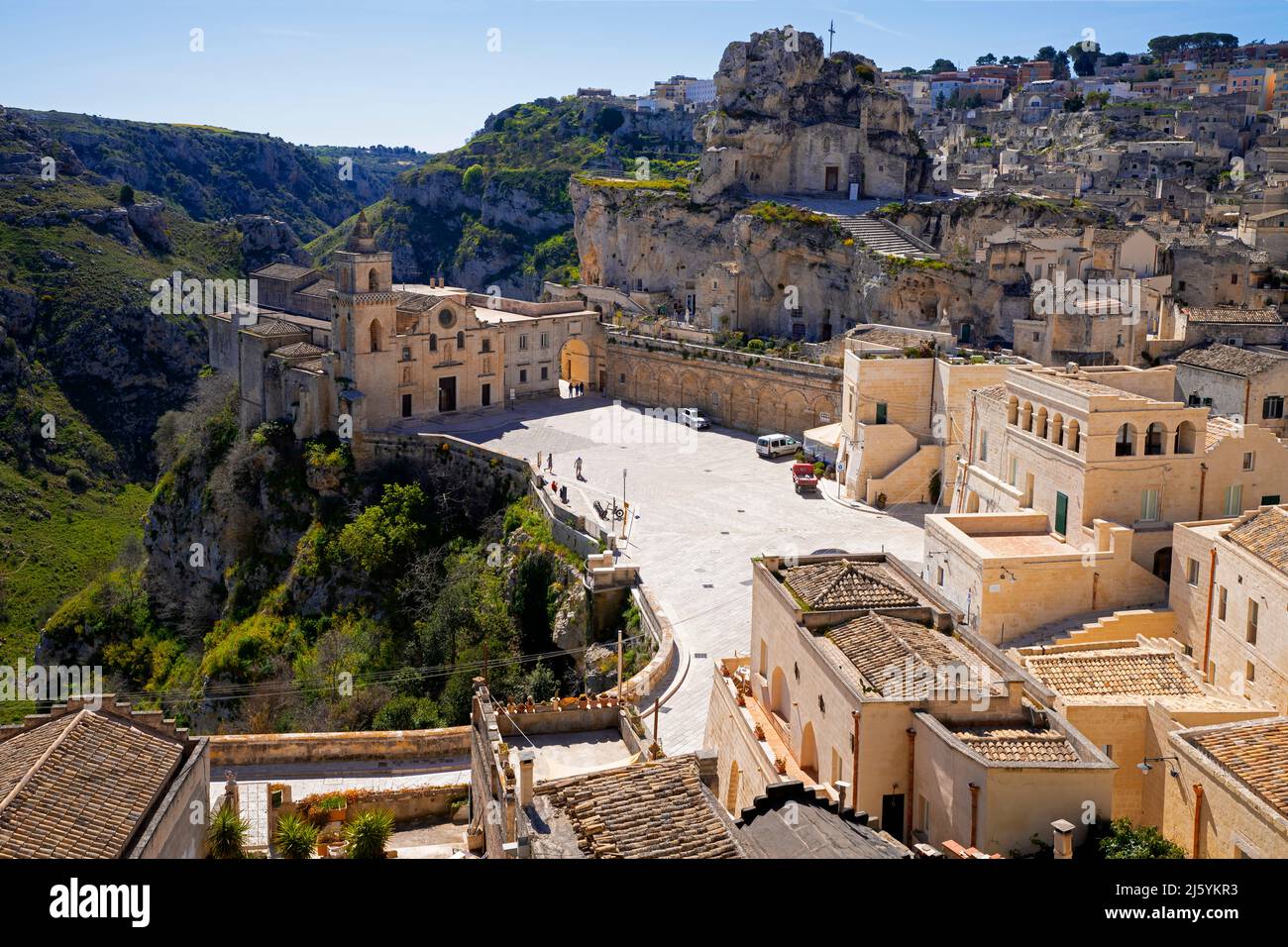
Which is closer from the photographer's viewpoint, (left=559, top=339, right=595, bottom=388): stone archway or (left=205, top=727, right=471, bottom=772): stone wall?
(left=205, top=727, right=471, bottom=772): stone wall

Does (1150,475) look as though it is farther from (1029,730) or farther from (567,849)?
(567,849)

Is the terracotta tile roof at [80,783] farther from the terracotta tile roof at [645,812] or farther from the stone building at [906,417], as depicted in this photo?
the stone building at [906,417]

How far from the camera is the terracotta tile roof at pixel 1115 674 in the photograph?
22641mm

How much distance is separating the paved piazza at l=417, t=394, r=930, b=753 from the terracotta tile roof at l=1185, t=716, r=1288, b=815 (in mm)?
10194

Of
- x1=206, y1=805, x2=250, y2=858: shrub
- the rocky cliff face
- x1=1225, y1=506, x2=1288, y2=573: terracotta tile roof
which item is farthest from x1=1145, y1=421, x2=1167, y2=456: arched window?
the rocky cliff face

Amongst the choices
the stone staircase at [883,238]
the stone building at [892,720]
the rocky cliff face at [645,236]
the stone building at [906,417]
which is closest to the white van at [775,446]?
the stone building at [906,417]

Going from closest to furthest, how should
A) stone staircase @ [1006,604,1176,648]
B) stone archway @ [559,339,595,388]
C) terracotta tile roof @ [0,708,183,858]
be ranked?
1. terracotta tile roof @ [0,708,183,858]
2. stone staircase @ [1006,604,1176,648]
3. stone archway @ [559,339,595,388]

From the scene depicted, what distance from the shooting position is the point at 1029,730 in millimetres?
17875

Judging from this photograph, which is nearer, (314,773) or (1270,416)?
(314,773)

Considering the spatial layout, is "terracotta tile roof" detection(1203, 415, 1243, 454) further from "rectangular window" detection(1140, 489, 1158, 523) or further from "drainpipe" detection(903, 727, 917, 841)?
"drainpipe" detection(903, 727, 917, 841)

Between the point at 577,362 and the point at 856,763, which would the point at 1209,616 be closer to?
the point at 856,763

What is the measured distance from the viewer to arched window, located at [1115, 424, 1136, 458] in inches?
1091
